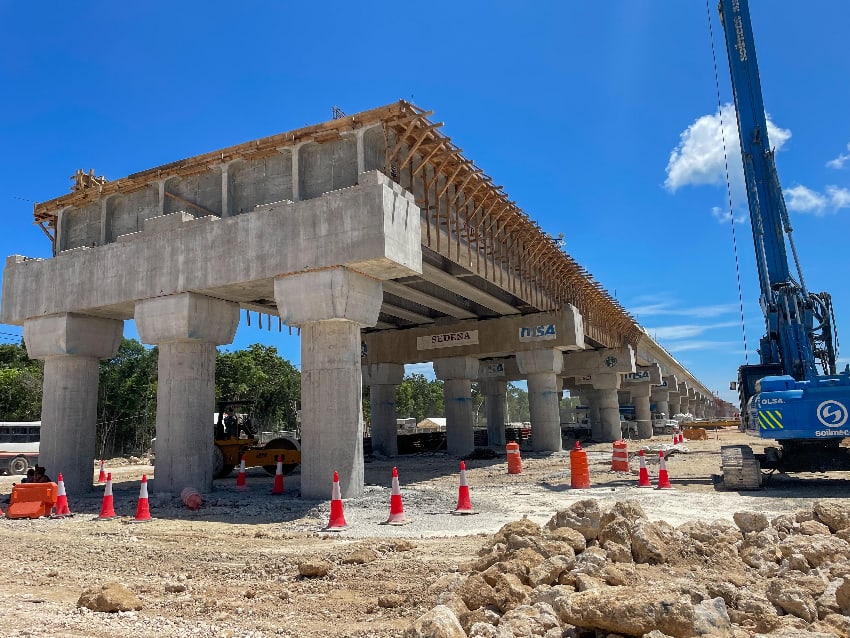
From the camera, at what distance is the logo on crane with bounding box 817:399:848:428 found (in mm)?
12258

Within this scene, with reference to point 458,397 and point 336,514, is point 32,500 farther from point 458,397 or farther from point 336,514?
point 458,397

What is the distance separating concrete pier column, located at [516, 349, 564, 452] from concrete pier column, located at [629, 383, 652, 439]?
89.5ft

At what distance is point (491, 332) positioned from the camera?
2639 cm

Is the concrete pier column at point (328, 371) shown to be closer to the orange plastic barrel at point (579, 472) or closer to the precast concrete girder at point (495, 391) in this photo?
the orange plastic barrel at point (579, 472)

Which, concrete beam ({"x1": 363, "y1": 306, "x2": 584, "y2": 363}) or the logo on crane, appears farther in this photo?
concrete beam ({"x1": 363, "y1": 306, "x2": 584, "y2": 363})

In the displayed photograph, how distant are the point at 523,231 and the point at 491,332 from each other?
6477mm

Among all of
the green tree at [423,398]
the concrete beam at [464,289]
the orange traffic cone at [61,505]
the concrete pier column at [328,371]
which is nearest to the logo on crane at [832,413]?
the concrete pier column at [328,371]

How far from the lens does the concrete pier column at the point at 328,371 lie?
41.5ft

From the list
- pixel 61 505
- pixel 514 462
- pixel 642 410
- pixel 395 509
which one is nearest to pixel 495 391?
pixel 642 410

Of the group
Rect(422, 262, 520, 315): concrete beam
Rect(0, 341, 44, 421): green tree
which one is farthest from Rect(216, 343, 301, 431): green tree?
Rect(422, 262, 520, 315): concrete beam

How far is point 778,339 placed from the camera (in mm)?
15906

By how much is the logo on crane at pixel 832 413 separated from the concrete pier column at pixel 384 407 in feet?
63.3

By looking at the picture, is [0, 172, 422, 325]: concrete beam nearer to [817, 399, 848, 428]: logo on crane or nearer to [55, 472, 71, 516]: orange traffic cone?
[55, 472, 71, 516]: orange traffic cone

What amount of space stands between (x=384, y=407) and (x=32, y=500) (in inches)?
729
